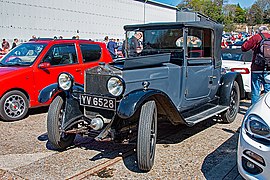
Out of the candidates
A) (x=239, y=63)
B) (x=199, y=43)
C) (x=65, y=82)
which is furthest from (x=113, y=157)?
(x=239, y=63)

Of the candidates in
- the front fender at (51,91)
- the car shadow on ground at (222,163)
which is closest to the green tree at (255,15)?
the car shadow on ground at (222,163)

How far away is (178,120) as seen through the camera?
4383 mm

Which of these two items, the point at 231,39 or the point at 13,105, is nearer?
the point at 13,105

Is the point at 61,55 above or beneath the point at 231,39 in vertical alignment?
beneath

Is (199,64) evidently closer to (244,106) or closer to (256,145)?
(256,145)

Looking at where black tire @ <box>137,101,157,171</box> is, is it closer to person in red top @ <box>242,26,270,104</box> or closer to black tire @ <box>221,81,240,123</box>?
black tire @ <box>221,81,240,123</box>

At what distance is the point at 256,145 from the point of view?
2785 millimetres

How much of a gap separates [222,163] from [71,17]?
91.3ft

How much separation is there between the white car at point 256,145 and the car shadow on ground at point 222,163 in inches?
32.1

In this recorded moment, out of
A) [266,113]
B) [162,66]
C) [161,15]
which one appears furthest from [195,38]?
[161,15]

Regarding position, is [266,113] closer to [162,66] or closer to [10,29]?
[162,66]

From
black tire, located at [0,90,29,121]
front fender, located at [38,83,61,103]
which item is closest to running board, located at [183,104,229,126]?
front fender, located at [38,83,61,103]

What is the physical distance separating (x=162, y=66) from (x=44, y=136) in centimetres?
241

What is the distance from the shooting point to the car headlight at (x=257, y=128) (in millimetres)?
2764
